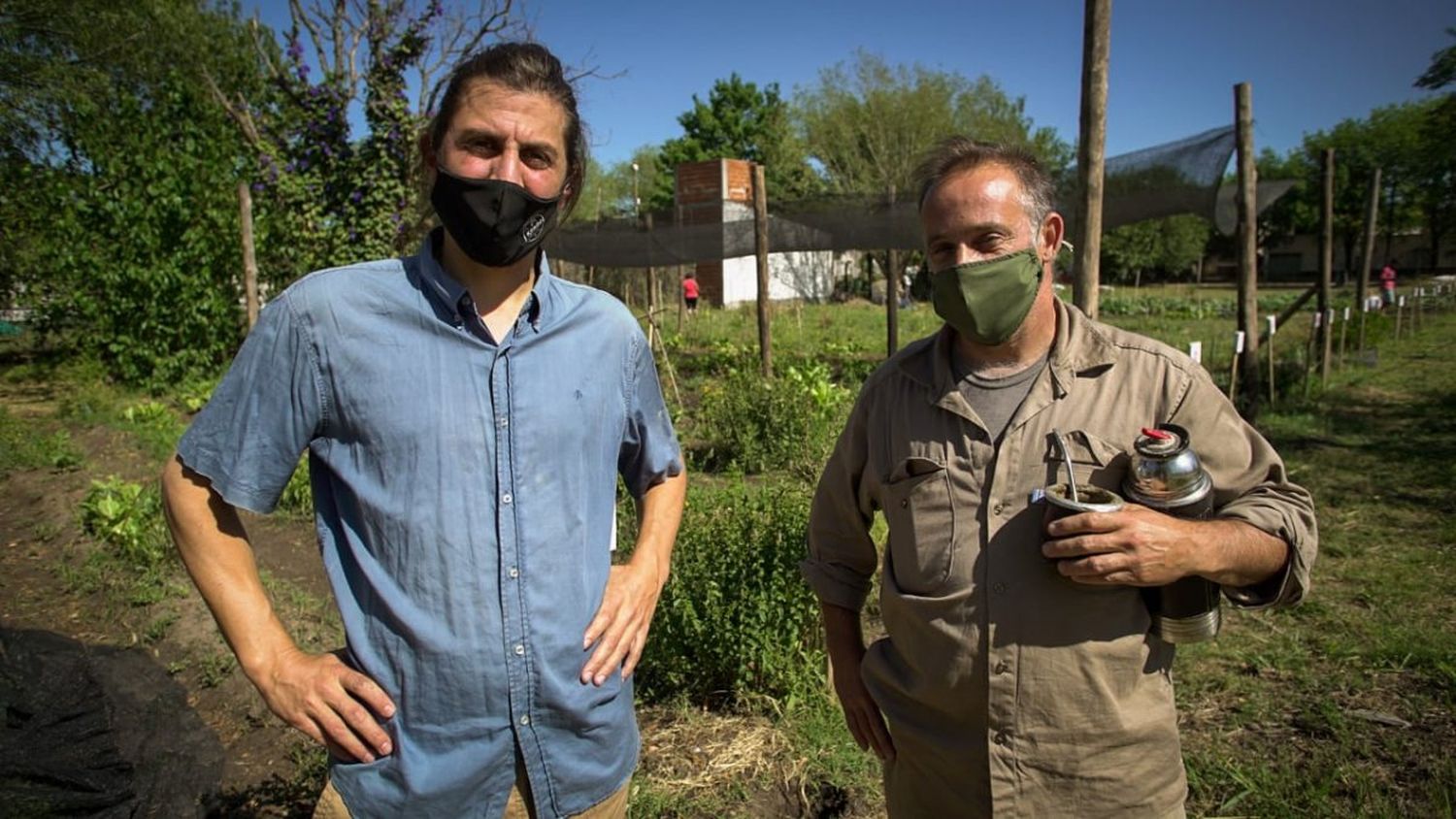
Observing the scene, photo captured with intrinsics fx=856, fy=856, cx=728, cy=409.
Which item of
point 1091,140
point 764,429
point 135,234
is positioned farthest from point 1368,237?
point 135,234

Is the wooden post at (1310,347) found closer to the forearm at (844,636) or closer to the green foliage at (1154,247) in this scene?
the forearm at (844,636)

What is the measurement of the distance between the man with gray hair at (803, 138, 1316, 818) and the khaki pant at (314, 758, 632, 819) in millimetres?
702

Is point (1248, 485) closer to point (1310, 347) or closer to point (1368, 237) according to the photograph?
point (1310, 347)

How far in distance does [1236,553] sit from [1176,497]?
0.17 metres

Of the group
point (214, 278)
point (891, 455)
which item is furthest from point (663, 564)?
point (214, 278)

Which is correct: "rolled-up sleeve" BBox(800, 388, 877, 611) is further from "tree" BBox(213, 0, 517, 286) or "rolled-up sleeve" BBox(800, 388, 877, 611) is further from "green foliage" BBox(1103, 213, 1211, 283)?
"green foliage" BBox(1103, 213, 1211, 283)

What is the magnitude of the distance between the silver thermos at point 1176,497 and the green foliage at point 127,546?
5.71m

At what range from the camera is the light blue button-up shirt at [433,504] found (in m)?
1.52

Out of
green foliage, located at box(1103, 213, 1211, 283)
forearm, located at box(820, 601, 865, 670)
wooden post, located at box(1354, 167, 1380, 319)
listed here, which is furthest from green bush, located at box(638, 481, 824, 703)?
green foliage, located at box(1103, 213, 1211, 283)

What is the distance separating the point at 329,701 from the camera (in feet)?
4.86

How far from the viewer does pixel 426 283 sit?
1630 mm

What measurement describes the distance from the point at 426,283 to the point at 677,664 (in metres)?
2.73

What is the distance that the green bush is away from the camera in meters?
3.79

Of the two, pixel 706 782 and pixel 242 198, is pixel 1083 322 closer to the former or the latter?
pixel 706 782
